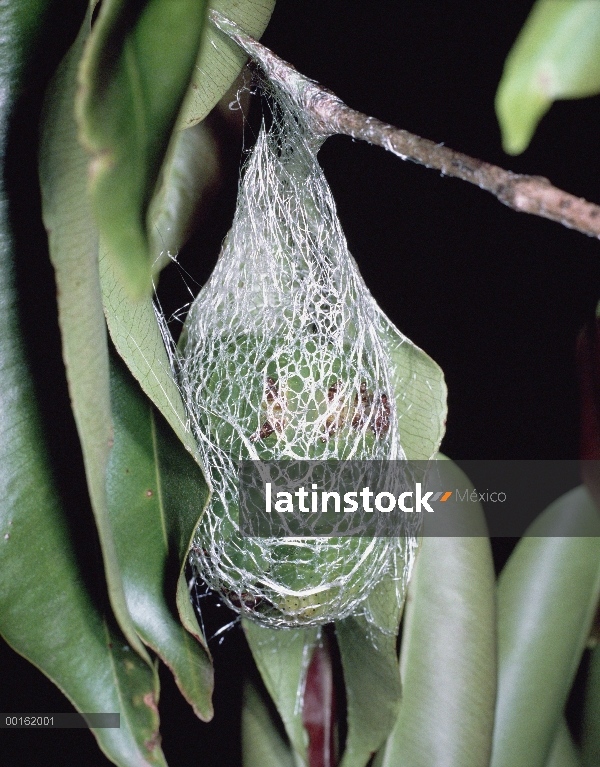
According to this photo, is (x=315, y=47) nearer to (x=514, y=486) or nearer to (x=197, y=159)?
(x=197, y=159)

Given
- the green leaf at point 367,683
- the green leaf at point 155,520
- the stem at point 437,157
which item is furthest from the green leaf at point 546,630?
the stem at point 437,157

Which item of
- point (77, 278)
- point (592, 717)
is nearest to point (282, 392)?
point (77, 278)

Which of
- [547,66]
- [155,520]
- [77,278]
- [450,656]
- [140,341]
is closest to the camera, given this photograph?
[547,66]

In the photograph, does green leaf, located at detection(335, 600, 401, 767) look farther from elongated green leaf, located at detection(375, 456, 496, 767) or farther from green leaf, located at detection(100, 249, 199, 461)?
green leaf, located at detection(100, 249, 199, 461)

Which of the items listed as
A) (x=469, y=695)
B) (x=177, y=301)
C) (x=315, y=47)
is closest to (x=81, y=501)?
(x=177, y=301)

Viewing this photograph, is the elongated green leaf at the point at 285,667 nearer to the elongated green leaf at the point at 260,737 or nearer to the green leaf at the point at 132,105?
the elongated green leaf at the point at 260,737

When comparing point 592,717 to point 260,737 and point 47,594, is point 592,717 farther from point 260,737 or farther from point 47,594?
point 47,594
